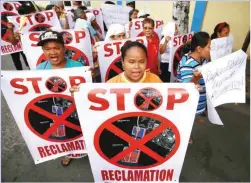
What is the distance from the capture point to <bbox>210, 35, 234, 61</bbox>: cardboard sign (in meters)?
3.46

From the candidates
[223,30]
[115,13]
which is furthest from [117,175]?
[115,13]

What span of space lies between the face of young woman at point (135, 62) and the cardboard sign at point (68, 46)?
1.57 metres

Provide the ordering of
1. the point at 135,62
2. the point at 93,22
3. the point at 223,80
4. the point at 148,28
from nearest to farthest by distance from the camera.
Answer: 1. the point at 135,62
2. the point at 223,80
3. the point at 148,28
4. the point at 93,22

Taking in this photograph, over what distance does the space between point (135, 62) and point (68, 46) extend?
5.66 ft

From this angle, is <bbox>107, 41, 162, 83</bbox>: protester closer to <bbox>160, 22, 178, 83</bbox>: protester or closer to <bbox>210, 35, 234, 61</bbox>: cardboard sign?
<bbox>210, 35, 234, 61</bbox>: cardboard sign

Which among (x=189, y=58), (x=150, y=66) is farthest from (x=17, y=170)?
(x=189, y=58)

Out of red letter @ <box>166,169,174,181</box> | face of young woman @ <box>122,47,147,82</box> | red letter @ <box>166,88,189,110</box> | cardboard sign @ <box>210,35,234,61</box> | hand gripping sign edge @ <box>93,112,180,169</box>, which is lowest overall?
red letter @ <box>166,169,174,181</box>

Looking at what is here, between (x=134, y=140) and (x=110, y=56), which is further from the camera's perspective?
(x=110, y=56)

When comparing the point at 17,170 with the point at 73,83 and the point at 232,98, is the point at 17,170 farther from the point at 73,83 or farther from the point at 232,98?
the point at 232,98

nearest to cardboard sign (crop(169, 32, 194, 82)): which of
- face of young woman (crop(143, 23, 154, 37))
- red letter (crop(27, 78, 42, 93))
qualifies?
face of young woman (crop(143, 23, 154, 37))

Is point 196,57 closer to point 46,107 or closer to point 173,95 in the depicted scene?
point 173,95

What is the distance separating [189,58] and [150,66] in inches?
39.3

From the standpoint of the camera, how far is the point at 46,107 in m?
2.33

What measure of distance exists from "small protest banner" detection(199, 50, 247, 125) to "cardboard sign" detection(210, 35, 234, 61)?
3.05ft
